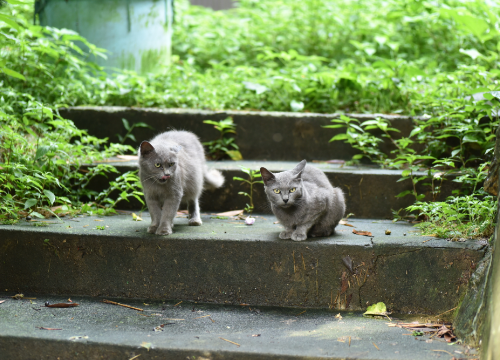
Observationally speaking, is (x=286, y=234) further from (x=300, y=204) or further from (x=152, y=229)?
(x=152, y=229)

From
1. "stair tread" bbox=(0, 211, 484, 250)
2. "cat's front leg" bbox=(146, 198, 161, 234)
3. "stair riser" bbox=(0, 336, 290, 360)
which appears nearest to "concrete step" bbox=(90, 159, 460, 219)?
"stair tread" bbox=(0, 211, 484, 250)

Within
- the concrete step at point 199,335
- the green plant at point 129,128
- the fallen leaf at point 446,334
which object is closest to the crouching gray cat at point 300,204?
the concrete step at point 199,335

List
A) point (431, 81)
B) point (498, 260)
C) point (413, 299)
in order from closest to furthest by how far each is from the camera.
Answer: point (498, 260), point (413, 299), point (431, 81)

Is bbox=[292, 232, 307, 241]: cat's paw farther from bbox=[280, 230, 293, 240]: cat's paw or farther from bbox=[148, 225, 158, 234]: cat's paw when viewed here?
bbox=[148, 225, 158, 234]: cat's paw

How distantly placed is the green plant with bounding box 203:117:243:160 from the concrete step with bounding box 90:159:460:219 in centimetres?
41

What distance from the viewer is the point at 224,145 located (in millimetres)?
4566

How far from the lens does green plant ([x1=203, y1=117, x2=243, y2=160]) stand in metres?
4.50

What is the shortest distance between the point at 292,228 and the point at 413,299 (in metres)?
0.87

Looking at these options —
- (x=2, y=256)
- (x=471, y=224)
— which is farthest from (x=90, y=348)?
(x=471, y=224)

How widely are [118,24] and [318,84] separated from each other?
2.42m

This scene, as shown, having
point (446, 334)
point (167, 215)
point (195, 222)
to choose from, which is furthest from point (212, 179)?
point (446, 334)

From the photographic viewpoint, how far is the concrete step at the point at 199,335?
7.54ft

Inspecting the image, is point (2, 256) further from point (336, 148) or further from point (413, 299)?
point (336, 148)

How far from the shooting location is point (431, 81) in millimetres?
5102
